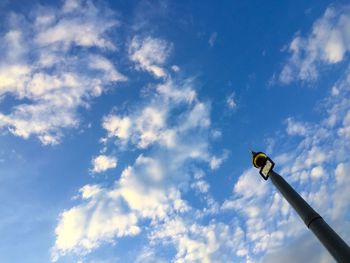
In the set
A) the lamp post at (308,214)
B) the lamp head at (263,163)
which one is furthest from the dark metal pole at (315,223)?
the lamp head at (263,163)

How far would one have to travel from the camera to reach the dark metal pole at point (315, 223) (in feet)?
34.1

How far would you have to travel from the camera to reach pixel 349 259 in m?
10.0

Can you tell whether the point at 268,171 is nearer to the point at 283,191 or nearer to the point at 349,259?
the point at 283,191

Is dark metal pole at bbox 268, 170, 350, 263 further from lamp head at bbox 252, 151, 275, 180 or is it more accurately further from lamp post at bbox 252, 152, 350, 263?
lamp head at bbox 252, 151, 275, 180

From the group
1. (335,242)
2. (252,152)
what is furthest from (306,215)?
(252,152)

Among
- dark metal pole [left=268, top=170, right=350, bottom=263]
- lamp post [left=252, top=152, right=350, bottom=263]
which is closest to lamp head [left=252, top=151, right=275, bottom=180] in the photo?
lamp post [left=252, top=152, right=350, bottom=263]

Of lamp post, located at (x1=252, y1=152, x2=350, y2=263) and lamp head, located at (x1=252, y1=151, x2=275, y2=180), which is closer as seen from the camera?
lamp post, located at (x1=252, y1=152, x2=350, y2=263)

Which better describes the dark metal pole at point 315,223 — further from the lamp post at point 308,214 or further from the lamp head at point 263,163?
the lamp head at point 263,163

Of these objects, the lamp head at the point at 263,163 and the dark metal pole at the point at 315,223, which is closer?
the dark metal pole at the point at 315,223

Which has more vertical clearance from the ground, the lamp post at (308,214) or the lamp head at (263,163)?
the lamp head at (263,163)

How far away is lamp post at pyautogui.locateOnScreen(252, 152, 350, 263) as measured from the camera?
34.3 ft

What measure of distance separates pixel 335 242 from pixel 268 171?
3609mm

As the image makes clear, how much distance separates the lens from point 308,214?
12.0 metres

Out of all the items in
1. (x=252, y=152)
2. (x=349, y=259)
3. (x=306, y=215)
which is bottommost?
(x=349, y=259)
